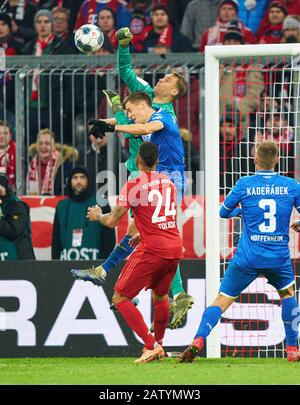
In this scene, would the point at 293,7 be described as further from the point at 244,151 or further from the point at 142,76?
the point at 244,151

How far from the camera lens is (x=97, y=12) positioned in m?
17.7

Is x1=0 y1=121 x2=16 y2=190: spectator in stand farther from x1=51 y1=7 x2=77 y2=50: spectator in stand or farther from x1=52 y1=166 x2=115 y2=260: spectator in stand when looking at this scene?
x1=51 y1=7 x2=77 y2=50: spectator in stand

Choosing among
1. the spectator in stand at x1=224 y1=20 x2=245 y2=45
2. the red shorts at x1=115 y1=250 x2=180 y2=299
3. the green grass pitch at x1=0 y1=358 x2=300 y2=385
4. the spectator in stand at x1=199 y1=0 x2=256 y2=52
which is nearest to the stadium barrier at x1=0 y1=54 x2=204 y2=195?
the spectator in stand at x1=224 y1=20 x2=245 y2=45

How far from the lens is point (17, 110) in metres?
15.2

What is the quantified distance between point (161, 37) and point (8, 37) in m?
2.16

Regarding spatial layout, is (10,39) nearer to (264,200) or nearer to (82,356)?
(82,356)

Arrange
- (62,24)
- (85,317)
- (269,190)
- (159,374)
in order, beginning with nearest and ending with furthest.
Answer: (159,374) < (269,190) < (85,317) < (62,24)

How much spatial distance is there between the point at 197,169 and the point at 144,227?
3873 mm

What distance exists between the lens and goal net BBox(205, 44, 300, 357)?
1269 centimetres

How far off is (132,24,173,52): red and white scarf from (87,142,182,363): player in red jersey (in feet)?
19.6

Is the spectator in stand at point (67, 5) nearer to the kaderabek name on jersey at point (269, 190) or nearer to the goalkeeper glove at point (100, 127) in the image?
the goalkeeper glove at point (100, 127)

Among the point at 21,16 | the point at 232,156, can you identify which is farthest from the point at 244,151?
the point at 21,16

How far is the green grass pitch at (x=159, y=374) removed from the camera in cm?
975

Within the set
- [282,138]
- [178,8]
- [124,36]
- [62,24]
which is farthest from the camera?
A: [178,8]
